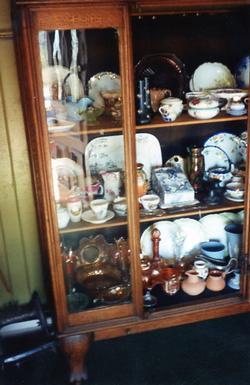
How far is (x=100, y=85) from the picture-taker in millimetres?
1469

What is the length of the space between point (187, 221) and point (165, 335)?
50 centimetres

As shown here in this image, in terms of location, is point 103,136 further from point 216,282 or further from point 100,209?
point 216,282

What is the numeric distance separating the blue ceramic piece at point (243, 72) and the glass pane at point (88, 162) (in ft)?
1.76

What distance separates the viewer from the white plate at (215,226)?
180 cm

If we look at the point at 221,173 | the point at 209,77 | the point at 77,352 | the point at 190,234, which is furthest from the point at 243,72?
the point at 77,352

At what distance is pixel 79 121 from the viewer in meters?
1.42

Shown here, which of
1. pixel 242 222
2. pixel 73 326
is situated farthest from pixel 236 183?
pixel 73 326

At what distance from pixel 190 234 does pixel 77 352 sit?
25.9 inches

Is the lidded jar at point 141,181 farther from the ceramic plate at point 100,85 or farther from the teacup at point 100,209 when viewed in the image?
the ceramic plate at point 100,85

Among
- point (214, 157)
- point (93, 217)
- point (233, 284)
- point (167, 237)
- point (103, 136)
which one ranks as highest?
point (103, 136)

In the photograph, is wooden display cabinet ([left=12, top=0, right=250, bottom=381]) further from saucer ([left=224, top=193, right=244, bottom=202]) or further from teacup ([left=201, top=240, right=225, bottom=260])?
teacup ([left=201, top=240, right=225, bottom=260])

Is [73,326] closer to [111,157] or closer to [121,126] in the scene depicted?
[111,157]

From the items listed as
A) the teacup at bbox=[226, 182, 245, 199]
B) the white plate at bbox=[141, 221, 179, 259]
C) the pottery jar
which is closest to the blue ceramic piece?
the teacup at bbox=[226, 182, 245, 199]

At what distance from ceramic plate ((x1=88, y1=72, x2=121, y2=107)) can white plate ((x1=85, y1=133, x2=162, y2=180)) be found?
0.43 ft
